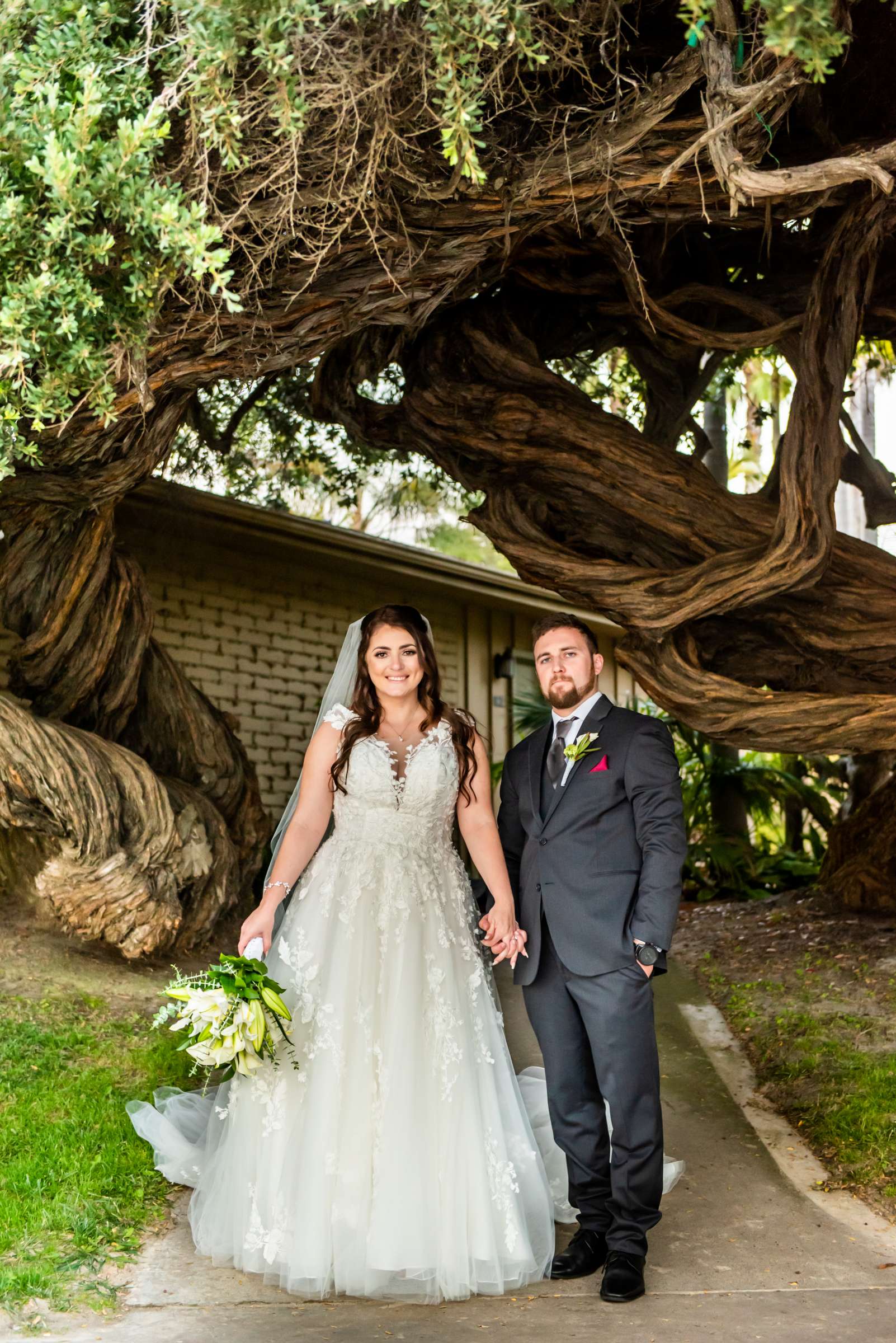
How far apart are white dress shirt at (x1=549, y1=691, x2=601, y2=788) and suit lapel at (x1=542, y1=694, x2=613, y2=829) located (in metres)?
0.01

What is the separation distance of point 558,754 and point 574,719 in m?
0.15

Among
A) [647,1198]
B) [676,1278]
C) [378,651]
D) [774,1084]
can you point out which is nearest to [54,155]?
[378,651]

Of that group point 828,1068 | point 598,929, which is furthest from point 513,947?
point 828,1068

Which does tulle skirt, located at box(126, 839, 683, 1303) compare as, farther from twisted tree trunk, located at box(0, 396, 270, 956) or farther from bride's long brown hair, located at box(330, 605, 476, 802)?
twisted tree trunk, located at box(0, 396, 270, 956)

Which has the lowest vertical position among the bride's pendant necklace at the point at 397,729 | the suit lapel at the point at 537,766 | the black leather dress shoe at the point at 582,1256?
the black leather dress shoe at the point at 582,1256

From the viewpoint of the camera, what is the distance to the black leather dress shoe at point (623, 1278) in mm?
4016

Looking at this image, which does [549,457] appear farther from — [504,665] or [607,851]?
[504,665]

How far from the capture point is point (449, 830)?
4848mm

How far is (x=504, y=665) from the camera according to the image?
14.1 m

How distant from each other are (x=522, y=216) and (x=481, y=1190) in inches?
159

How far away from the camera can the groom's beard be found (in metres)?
4.56

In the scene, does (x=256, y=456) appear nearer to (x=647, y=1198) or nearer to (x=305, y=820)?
(x=305, y=820)

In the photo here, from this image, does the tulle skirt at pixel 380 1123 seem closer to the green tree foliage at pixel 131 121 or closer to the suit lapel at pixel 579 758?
the suit lapel at pixel 579 758

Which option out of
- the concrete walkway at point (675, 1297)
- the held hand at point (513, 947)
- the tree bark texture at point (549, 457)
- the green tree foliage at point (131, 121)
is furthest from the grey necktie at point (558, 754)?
the tree bark texture at point (549, 457)
